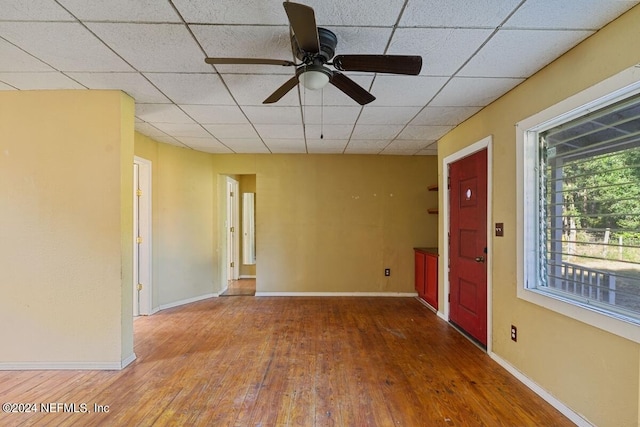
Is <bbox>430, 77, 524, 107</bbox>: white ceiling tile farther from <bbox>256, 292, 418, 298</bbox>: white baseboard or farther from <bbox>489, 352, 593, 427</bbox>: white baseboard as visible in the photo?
<bbox>256, 292, 418, 298</bbox>: white baseboard

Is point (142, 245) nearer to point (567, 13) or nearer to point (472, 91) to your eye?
point (472, 91)

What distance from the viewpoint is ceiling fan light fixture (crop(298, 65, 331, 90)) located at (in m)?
1.76

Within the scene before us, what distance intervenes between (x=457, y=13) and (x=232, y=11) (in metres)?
1.21

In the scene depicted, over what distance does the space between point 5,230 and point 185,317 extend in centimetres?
210

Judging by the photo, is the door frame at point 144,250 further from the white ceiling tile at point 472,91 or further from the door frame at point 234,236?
the white ceiling tile at point 472,91

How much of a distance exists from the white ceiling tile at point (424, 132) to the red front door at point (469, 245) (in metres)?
0.44

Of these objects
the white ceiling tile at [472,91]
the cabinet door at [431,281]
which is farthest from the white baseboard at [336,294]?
the white ceiling tile at [472,91]

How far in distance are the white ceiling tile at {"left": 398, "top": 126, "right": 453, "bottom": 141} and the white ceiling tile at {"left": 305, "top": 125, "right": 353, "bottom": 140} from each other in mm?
711

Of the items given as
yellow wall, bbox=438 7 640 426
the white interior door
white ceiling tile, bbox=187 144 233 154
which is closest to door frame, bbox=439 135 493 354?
yellow wall, bbox=438 7 640 426

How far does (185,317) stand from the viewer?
13.3 feet

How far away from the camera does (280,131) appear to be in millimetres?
3846

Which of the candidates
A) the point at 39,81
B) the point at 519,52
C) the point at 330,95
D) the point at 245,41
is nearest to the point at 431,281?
the point at 330,95

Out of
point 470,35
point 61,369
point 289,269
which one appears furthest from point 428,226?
point 61,369

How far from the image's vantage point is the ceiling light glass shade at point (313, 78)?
176 centimetres
